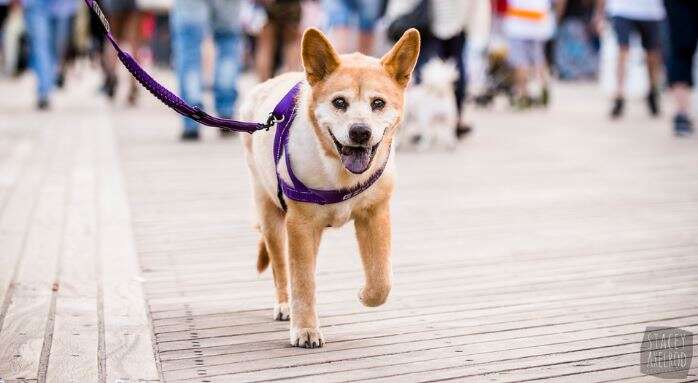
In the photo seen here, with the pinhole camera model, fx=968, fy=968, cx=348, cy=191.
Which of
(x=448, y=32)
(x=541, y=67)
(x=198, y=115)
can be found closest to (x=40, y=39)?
(x=448, y=32)

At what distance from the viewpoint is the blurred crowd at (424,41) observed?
920cm

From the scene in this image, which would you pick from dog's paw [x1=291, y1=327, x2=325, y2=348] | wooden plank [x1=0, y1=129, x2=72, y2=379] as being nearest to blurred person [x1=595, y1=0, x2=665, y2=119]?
wooden plank [x1=0, y1=129, x2=72, y2=379]

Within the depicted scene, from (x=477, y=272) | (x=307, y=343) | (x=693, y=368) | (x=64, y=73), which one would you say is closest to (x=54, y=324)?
(x=307, y=343)

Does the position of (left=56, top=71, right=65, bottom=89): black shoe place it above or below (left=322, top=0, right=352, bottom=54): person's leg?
below

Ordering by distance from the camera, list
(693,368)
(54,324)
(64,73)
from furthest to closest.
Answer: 1. (64,73)
2. (54,324)
3. (693,368)

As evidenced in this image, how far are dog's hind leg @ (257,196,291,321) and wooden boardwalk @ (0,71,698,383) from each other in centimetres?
8

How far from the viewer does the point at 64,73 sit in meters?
15.9

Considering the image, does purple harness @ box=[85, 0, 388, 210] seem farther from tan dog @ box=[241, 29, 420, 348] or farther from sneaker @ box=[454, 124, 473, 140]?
sneaker @ box=[454, 124, 473, 140]

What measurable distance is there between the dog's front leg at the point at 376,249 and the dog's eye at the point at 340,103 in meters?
0.43

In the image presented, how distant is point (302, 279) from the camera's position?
354 cm

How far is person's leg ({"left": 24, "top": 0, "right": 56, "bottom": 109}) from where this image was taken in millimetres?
11961

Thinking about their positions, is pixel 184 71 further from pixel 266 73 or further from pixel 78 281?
pixel 78 281

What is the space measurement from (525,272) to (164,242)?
6.39 feet

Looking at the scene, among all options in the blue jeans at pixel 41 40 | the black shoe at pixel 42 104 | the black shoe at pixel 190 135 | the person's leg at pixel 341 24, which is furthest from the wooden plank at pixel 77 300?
the black shoe at pixel 42 104
